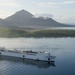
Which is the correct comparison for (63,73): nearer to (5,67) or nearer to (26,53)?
(5,67)

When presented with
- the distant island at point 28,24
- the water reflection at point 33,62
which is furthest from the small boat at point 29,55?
the distant island at point 28,24

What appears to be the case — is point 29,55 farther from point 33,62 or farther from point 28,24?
point 28,24

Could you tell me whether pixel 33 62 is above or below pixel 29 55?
below

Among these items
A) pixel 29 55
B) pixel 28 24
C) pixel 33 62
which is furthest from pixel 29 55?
pixel 28 24

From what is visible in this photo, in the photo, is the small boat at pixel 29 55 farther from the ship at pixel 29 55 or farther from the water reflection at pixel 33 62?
the water reflection at pixel 33 62

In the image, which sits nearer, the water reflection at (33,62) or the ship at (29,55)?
the water reflection at (33,62)

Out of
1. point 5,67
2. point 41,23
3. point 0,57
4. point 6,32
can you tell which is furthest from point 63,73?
point 41,23

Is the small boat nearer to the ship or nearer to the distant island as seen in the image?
the ship

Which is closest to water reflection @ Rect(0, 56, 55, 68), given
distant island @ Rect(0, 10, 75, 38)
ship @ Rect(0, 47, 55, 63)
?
ship @ Rect(0, 47, 55, 63)
